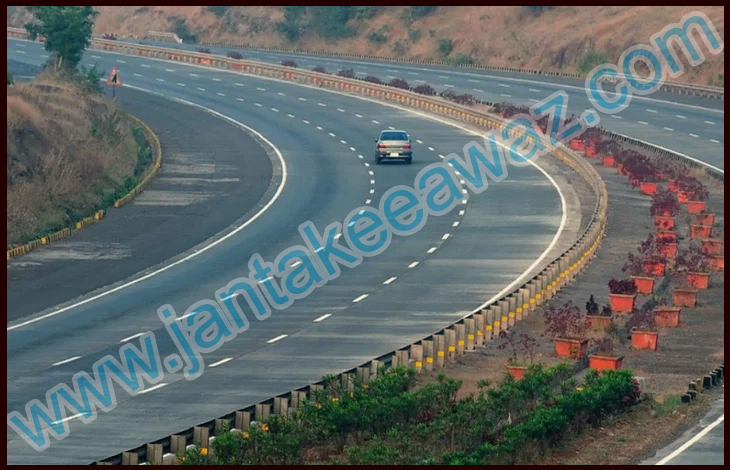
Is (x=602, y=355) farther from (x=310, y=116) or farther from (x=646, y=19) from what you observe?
(x=646, y=19)

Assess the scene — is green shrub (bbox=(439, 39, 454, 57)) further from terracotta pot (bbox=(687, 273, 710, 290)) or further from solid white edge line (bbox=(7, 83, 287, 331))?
terracotta pot (bbox=(687, 273, 710, 290))

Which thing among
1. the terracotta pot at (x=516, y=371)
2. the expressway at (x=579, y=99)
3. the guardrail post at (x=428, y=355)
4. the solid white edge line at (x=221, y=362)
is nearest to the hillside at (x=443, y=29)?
the expressway at (x=579, y=99)

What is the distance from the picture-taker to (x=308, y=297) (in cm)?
3862

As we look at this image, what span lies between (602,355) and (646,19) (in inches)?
3397

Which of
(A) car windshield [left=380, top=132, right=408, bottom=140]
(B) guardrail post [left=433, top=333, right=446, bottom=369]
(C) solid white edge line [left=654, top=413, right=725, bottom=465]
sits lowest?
(B) guardrail post [left=433, top=333, right=446, bottom=369]

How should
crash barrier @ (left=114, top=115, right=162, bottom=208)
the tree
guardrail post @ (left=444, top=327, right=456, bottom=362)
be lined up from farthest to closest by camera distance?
the tree
crash barrier @ (left=114, top=115, right=162, bottom=208)
guardrail post @ (left=444, top=327, right=456, bottom=362)

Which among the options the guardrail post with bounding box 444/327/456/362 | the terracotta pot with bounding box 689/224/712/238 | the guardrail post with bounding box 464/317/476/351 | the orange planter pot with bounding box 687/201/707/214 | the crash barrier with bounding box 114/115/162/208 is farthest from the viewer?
the crash barrier with bounding box 114/115/162/208

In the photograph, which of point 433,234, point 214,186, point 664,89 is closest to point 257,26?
point 664,89

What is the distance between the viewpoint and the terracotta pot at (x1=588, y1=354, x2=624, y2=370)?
29.6 m

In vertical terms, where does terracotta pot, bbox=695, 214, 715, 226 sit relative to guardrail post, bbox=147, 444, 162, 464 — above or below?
above

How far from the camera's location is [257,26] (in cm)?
14738

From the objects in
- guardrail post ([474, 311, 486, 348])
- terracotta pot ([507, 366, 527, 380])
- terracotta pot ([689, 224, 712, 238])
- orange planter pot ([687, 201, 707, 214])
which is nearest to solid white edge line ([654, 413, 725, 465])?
terracotta pot ([507, 366, 527, 380])

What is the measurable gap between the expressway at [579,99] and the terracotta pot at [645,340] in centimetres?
3251

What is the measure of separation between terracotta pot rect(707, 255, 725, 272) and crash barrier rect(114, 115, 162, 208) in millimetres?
22290
